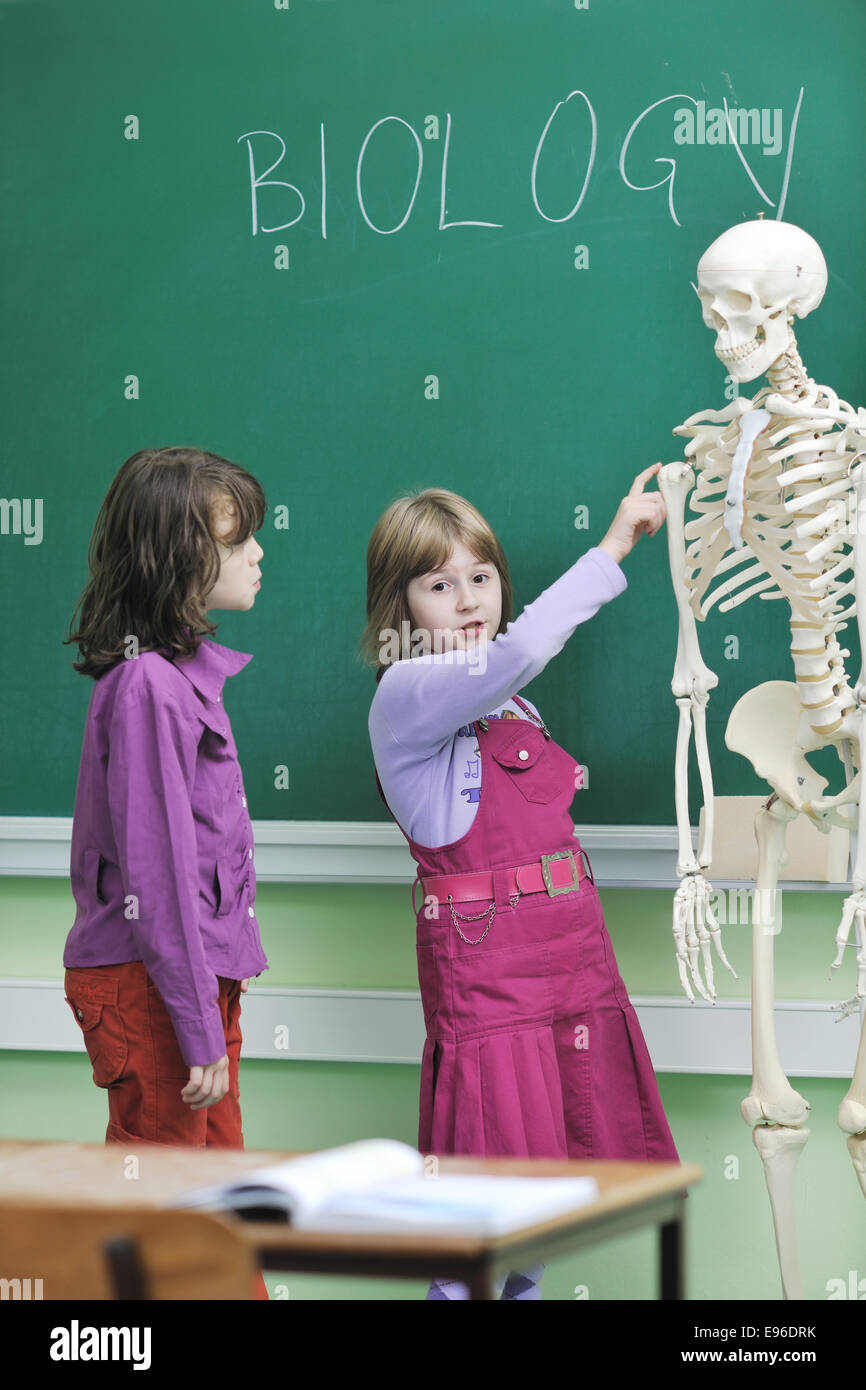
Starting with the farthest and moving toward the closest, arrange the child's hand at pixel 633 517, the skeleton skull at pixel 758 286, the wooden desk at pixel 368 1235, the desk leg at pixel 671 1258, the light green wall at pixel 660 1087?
1. the light green wall at pixel 660 1087
2. the child's hand at pixel 633 517
3. the skeleton skull at pixel 758 286
4. the desk leg at pixel 671 1258
5. the wooden desk at pixel 368 1235

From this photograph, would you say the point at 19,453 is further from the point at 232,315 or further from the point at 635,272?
the point at 635,272

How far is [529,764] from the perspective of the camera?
7.27 ft

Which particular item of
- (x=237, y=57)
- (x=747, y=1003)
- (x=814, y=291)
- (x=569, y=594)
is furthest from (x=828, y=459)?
(x=237, y=57)

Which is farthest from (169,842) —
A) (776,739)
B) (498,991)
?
(776,739)

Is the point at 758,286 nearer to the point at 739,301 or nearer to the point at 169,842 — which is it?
the point at 739,301

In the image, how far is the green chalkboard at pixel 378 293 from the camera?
98.0 inches

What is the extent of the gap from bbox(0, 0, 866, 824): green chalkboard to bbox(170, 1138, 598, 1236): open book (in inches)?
56.0

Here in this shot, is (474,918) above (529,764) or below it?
below

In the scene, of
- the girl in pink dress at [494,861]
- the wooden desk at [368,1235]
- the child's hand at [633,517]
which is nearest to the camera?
the wooden desk at [368,1235]

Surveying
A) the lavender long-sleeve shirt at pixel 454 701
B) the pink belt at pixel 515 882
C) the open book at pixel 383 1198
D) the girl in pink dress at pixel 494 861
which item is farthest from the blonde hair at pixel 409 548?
the open book at pixel 383 1198

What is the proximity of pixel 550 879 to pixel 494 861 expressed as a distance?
0.29ft

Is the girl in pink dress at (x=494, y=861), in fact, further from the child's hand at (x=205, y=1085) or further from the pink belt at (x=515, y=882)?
the child's hand at (x=205, y=1085)

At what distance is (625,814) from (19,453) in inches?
54.0

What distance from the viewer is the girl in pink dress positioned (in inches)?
81.5
